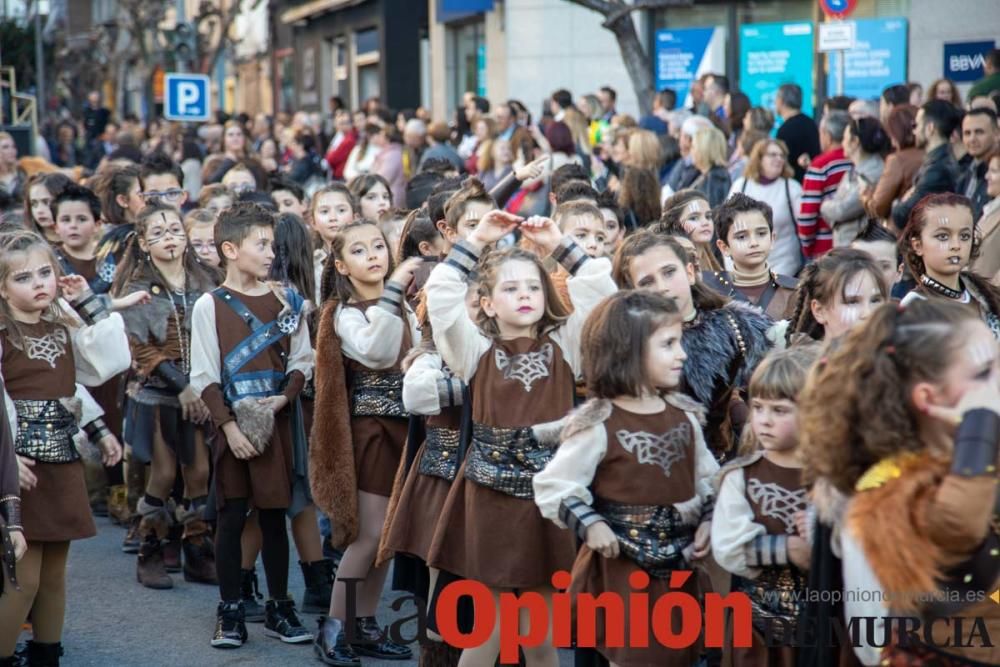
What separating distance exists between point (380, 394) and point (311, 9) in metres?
32.6

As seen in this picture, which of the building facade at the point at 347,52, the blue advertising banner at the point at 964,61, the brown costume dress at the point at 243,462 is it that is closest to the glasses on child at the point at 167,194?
the brown costume dress at the point at 243,462

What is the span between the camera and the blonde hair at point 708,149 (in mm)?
11320

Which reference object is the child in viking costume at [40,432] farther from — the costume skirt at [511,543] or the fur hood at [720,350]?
the fur hood at [720,350]

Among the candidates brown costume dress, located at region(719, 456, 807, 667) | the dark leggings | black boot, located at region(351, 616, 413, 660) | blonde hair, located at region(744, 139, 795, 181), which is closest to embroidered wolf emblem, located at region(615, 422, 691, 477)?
brown costume dress, located at region(719, 456, 807, 667)

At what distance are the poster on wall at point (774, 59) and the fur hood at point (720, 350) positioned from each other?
1539 cm

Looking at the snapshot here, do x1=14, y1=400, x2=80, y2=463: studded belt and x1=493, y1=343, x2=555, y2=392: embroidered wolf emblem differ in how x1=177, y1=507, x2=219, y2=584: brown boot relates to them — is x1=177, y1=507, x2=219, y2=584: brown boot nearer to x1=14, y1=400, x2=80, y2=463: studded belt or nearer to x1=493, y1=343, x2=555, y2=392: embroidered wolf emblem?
x1=14, y1=400, x2=80, y2=463: studded belt

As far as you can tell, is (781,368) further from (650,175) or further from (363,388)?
(650,175)

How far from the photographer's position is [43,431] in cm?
593

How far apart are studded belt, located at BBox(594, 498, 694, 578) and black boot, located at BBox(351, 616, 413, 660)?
2063mm

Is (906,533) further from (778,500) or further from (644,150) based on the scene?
(644,150)

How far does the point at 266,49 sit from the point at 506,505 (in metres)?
42.9

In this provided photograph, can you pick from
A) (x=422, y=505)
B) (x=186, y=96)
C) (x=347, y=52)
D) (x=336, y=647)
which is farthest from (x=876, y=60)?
(x=347, y=52)

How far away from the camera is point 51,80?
51.6 m

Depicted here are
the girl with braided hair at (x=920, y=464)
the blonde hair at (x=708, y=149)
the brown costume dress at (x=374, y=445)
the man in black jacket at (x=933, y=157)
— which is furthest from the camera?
the blonde hair at (x=708, y=149)
